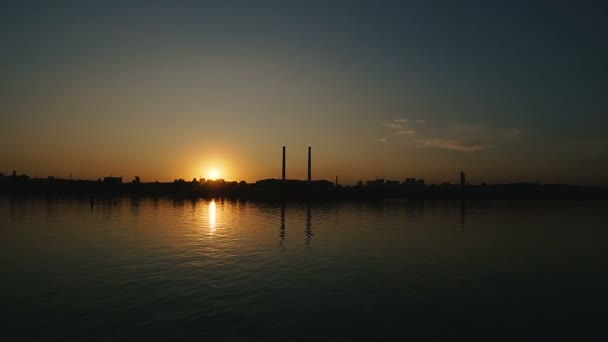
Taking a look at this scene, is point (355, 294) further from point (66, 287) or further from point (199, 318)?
point (66, 287)

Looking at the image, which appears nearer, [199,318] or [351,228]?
[199,318]

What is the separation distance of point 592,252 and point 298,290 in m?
35.4

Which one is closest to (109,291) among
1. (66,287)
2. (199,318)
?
(66,287)

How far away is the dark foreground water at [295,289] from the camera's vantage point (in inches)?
631

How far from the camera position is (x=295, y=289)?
22484 millimetres

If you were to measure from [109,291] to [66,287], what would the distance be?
10.2ft

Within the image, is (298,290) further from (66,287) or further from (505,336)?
(66,287)

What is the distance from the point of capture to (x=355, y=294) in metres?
21.5

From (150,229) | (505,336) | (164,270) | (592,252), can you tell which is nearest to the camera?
(505,336)

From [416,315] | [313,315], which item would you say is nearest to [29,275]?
[313,315]

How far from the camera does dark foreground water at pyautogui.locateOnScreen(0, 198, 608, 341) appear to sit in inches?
631

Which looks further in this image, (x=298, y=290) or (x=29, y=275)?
(x=29, y=275)

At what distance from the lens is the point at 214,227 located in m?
56.7

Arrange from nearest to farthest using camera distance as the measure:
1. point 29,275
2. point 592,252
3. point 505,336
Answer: point 505,336 → point 29,275 → point 592,252
